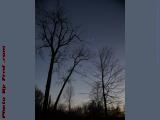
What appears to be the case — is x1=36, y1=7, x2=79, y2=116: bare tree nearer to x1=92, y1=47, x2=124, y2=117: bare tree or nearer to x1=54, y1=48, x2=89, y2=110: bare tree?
x1=54, y1=48, x2=89, y2=110: bare tree

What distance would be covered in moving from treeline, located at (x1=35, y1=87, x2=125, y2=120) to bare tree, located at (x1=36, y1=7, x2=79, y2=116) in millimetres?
69

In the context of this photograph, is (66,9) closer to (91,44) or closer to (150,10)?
(91,44)

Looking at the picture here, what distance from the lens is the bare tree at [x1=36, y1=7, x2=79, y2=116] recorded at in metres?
2.71

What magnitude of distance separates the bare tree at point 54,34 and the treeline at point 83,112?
69mm

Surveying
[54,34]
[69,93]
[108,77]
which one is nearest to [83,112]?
[69,93]

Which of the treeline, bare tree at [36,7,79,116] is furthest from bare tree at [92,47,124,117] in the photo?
bare tree at [36,7,79,116]

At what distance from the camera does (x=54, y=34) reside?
2.73 metres

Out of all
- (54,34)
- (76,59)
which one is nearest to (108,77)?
(76,59)

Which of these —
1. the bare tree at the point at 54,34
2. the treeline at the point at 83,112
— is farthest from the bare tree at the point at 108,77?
the bare tree at the point at 54,34

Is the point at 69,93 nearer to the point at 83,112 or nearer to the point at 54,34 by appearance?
the point at 83,112

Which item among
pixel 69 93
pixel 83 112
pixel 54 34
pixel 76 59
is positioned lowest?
pixel 83 112

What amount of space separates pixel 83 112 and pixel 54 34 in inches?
20.2

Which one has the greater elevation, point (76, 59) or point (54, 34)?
point (54, 34)
